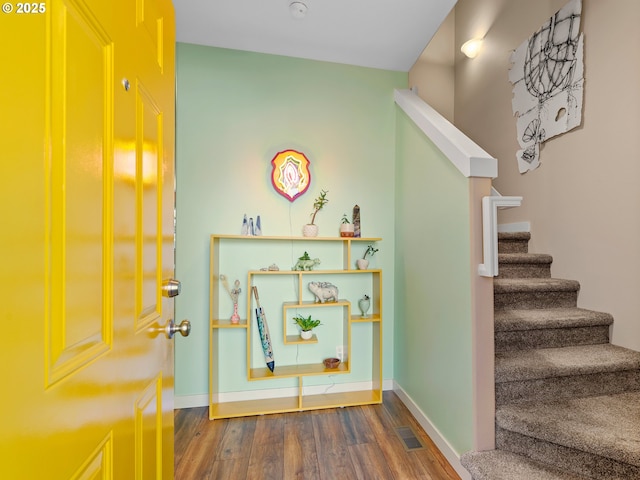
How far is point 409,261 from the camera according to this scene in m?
2.26

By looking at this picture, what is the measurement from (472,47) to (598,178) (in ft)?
6.43

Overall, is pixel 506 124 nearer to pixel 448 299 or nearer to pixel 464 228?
pixel 464 228

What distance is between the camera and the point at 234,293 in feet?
7.19

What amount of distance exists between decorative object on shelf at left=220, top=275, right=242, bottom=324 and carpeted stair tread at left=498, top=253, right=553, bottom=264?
1.95 m

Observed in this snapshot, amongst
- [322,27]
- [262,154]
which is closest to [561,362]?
[262,154]

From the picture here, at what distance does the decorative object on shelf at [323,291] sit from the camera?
2225 millimetres

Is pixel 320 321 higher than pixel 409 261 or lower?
lower

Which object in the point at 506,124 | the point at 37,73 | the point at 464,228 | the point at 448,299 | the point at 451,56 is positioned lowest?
the point at 448,299

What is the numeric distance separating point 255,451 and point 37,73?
1955 mm

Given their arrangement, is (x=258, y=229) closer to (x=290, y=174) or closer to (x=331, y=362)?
(x=290, y=174)

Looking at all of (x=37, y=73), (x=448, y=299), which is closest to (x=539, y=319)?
(x=448, y=299)

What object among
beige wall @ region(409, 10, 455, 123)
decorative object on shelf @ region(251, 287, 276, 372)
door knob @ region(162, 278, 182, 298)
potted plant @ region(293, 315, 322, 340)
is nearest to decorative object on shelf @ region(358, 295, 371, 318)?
potted plant @ region(293, 315, 322, 340)

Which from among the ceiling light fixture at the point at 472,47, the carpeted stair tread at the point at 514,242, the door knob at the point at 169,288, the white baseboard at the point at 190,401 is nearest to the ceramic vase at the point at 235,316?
the white baseboard at the point at 190,401

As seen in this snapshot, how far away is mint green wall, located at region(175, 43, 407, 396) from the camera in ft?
7.31
